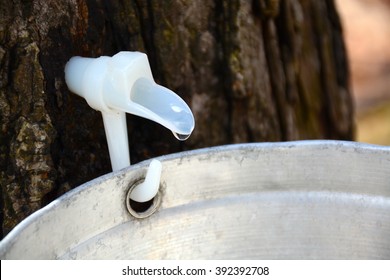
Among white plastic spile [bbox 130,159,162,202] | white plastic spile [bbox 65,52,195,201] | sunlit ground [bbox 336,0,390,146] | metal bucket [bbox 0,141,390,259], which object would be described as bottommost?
sunlit ground [bbox 336,0,390,146]

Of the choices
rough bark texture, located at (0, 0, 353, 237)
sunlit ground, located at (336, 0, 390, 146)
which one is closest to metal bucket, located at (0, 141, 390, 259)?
rough bark texture, located at (0, 0, 353, 237)

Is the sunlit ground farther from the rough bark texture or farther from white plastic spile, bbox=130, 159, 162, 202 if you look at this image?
white plastic spile, bbox=130, 159, 162, 202

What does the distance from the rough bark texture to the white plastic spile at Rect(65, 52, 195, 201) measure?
2.8 inches

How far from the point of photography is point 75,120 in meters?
1.30

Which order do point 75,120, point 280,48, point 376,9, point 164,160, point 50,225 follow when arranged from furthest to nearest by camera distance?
point 376,9 < point 280,48 < point 75,120 < point 164,160 < point 50,225

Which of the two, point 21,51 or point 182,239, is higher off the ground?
point 21,51

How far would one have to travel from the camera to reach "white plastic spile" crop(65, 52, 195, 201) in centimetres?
115

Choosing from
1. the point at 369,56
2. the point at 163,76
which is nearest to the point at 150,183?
the point at 163,76

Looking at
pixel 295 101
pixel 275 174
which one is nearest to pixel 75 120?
pixel 275 174

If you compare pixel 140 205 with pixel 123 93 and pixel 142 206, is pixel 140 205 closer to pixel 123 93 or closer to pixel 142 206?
pixel 142 206

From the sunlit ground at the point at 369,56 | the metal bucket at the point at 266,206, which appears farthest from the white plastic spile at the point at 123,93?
the sunlit ground at the point at 369,56

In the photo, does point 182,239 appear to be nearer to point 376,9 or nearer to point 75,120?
point 75,120

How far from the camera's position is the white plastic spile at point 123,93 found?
3.78 ft

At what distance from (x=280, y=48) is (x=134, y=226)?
689 mm
